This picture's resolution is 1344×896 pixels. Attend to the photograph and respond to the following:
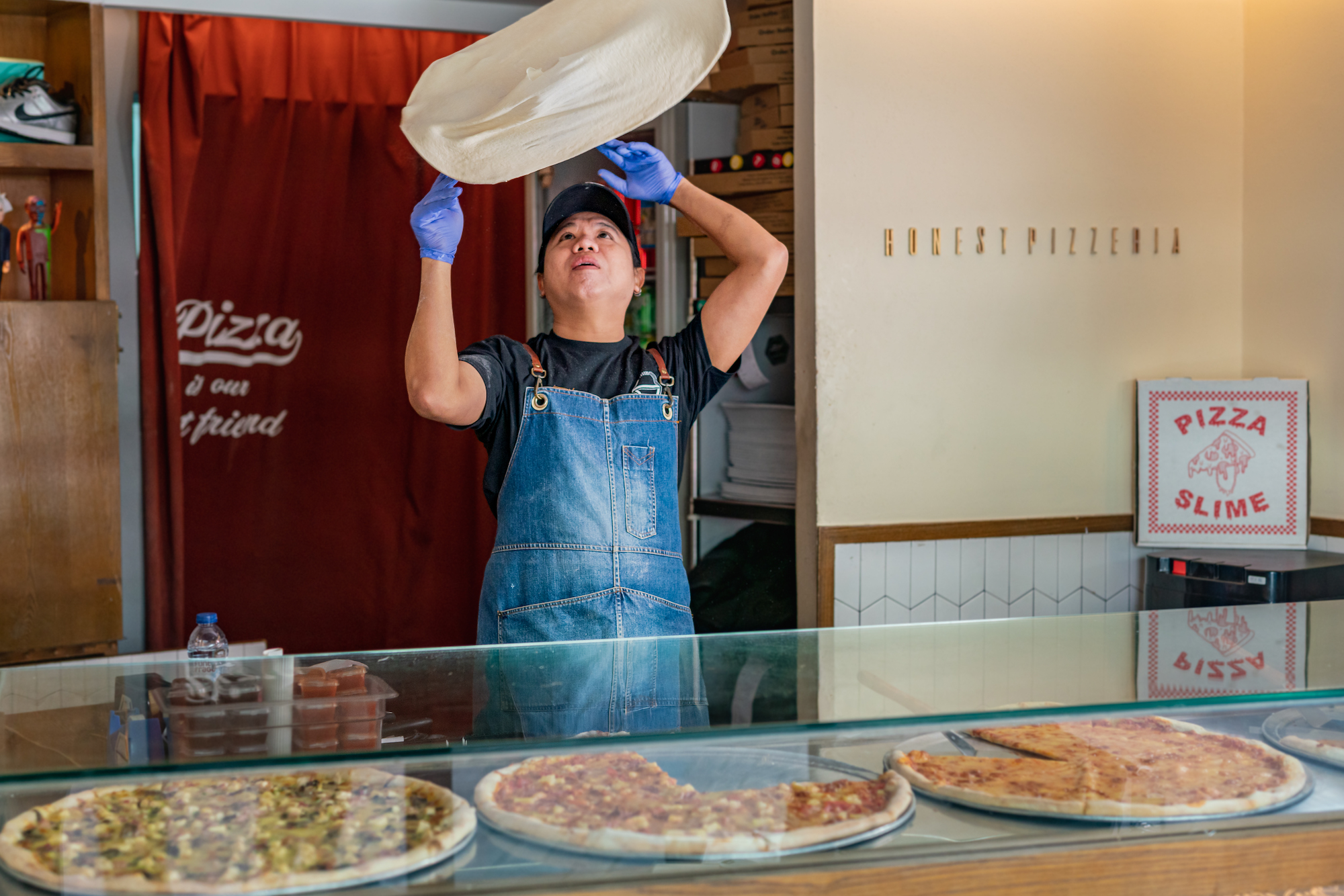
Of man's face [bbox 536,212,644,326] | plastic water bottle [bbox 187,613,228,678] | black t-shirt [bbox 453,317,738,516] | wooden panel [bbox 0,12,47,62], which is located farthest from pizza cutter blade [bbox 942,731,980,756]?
wooden panel [bbox 0,12,47,62]

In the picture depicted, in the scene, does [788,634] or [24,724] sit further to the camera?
[788,634]

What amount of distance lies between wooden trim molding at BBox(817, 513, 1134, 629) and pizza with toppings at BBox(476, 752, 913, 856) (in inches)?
75.5

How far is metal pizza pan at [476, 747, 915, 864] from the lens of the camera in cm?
114

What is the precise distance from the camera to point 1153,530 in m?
3.32

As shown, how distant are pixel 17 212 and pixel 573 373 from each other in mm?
2352

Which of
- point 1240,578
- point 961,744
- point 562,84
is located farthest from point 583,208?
point 1240,578

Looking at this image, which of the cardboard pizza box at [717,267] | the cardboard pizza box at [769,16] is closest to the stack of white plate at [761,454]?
the cardboard pizza box at [717,267]

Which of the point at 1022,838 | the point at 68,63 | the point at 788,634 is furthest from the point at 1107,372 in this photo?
the point at 68,63

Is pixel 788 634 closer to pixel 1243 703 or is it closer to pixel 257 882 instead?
pixel 1243 703

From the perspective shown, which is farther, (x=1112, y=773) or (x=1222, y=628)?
(x=1222, y=628)

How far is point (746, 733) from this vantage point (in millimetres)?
1139

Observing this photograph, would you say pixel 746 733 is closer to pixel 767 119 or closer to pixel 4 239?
pixel 767 119

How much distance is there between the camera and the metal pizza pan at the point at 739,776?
114 centimetres

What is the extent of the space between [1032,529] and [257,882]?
2.66m
